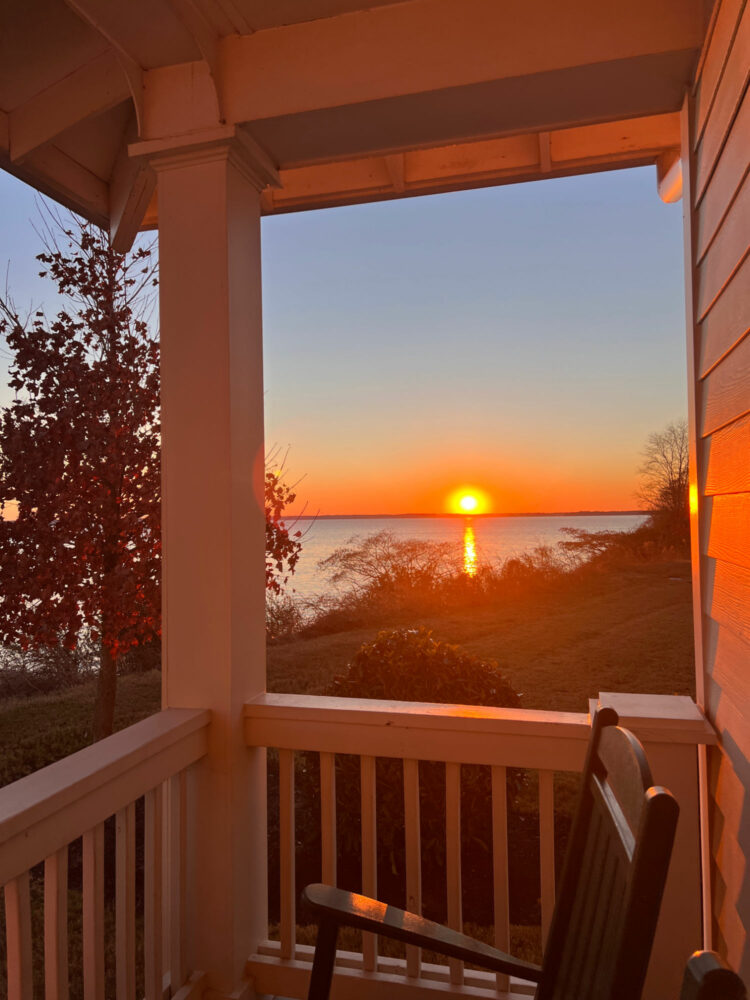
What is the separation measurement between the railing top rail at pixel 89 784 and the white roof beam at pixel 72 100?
1.65 m

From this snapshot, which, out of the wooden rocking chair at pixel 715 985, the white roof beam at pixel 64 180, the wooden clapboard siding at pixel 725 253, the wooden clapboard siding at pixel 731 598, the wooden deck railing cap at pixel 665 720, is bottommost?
the wooden deck railing cap at pixel 665 720

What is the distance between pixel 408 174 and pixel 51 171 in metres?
1.13

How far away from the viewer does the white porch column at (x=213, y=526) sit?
1669mm

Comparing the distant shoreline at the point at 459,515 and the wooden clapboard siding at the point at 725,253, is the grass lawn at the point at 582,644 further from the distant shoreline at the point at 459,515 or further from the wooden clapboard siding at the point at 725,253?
the wooden clapboard siding at the point at 725,253

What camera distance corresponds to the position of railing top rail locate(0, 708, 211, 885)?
1076 millimetres

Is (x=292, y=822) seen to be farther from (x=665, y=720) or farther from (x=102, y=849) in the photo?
(x=665, y=720)

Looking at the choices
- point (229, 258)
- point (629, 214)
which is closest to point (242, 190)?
point (229, 258)

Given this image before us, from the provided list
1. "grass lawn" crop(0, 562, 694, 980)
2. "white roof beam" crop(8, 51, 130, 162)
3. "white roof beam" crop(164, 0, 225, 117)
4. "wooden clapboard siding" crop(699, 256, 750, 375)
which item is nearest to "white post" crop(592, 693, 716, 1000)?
"wooden clapboard siding" crop(699, 256, 750, 375)

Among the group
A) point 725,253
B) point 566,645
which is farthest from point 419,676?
point 566,645

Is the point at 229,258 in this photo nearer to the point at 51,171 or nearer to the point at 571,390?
the point at 51,171

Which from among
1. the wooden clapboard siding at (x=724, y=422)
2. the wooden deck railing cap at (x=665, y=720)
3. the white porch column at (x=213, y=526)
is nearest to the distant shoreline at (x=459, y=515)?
the white porch column at (x=213, y=526)

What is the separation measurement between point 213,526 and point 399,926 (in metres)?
1.02

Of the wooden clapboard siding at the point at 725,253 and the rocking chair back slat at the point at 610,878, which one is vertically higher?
the wooden clapboard siding at the point at 725,253

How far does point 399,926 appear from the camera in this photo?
3.25 ft
